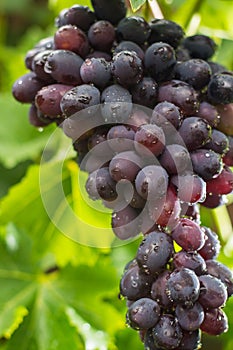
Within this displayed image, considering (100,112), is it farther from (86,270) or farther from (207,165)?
(86,270)

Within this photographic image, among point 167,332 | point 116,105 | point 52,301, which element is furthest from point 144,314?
point 52,301

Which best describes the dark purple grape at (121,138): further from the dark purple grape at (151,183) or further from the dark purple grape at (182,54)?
the dark purple grape at (182,54)

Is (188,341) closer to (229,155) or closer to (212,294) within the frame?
(212,294)

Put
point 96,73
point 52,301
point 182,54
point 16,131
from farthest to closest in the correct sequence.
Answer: point 16,131 → point 52,301 → point 182,54 → point 96,73

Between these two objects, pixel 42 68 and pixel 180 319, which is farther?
pixel 42 68

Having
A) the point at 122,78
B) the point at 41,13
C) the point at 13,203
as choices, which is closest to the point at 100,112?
the point at 122,78

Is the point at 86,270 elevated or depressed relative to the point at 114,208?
depressed

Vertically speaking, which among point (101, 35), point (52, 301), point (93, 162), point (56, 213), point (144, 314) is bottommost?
point (52, 301)

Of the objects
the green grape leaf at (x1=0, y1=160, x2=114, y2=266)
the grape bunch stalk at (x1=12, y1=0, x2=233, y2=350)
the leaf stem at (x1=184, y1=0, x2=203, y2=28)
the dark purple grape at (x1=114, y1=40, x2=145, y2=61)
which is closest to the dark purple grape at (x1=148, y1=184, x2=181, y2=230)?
the grape bunch stalk at (x1=12, y1=0, x2=233, y2=350)
